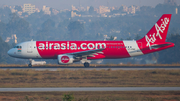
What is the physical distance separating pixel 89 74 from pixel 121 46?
10630 mm

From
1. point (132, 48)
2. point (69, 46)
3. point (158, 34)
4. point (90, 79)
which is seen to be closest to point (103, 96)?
point (90, 79)

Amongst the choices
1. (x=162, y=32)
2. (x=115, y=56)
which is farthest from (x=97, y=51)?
(x=162, y=32)

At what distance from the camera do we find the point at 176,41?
9538cm

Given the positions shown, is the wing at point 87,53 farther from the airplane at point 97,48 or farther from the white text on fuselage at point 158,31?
the white text on fuselage at point 158,31

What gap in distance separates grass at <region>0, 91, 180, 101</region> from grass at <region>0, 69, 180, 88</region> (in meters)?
3.76

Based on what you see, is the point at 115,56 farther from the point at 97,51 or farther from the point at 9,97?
the point at 9,97

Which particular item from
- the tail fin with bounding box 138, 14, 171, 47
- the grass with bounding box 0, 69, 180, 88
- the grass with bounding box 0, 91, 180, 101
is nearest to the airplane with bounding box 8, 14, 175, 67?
the tail fin with bounding box 138, 14, 171, 47

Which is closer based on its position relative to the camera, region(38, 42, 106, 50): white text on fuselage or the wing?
the wing

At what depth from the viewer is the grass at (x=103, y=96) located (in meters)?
20.0

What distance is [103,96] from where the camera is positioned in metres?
20.6

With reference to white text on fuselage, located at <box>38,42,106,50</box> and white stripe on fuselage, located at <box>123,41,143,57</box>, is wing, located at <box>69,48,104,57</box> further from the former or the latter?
white stripe on fuselage, located at <box>123,41,143,57</box>

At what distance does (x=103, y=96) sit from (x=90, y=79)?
8.64 m

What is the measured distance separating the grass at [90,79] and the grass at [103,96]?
12.3 feet

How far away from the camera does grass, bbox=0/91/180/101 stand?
20.0 m
